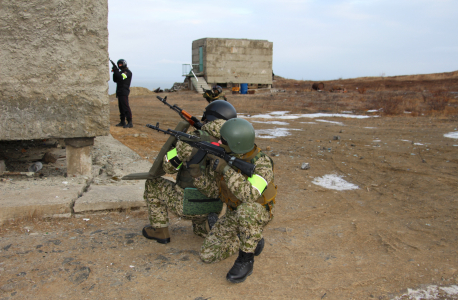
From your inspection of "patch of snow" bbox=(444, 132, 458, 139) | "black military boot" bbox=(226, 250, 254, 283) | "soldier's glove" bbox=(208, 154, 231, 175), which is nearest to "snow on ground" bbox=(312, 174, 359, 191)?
"black military boot" bbox=(226, 250, 254, 283)

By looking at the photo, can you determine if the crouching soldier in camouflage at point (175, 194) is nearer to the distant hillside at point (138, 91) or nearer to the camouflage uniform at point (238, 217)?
the camouflage uniform at point (238, 217)

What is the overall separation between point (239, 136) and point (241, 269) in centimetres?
92

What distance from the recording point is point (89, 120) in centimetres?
402

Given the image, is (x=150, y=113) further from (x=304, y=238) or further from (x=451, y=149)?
(x=304, y=238)

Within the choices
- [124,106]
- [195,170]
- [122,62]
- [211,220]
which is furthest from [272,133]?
[195,170]

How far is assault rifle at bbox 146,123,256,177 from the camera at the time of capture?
2.39 m

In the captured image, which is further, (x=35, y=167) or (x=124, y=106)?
(x=124, y=106)

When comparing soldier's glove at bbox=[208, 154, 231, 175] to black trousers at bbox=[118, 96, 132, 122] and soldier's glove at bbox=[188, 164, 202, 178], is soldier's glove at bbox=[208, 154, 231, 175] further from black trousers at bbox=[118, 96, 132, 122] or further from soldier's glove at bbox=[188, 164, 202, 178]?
black trousers at bbox=[118, 96, 132, 122]

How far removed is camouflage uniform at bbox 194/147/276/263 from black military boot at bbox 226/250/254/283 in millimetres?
54

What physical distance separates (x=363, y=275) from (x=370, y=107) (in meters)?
11.9

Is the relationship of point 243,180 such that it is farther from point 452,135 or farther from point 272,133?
point 452,135

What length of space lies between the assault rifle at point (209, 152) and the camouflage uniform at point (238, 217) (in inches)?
2.2

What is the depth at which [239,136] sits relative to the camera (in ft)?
7.97

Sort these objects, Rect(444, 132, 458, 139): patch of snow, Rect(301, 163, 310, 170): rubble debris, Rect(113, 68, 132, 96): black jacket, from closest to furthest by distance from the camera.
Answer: Rect(301, 163, 310, 170): rubble debris → Rect(444, 132, 458, 139): patch of snow → Rect(113, 68, 132, 96): black jacket
